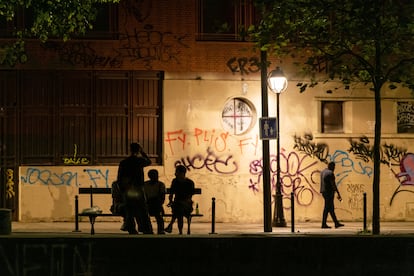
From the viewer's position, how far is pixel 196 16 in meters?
23.2

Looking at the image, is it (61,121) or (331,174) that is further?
(61,121)

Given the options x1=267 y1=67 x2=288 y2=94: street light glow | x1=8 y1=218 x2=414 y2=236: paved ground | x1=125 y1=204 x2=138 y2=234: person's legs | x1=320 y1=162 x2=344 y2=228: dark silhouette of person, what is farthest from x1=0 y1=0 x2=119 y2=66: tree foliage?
x1=320 y1=162 x2=344 y2=228: dark silhouette of person

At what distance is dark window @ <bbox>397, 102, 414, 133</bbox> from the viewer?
24078 millimetres

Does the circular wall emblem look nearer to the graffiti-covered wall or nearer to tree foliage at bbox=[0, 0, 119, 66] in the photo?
the graffiti-covered wall

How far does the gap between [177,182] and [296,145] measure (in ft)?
21.9

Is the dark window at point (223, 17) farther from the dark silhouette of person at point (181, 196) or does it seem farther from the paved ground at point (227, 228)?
the dark silhouette of person at point (181, 196)

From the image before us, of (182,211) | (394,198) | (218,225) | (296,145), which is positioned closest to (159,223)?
(182,211)

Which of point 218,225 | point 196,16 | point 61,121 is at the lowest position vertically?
point 218,225

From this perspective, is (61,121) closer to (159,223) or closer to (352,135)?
(159,223)

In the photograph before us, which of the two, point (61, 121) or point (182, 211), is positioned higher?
point (61, 121)
